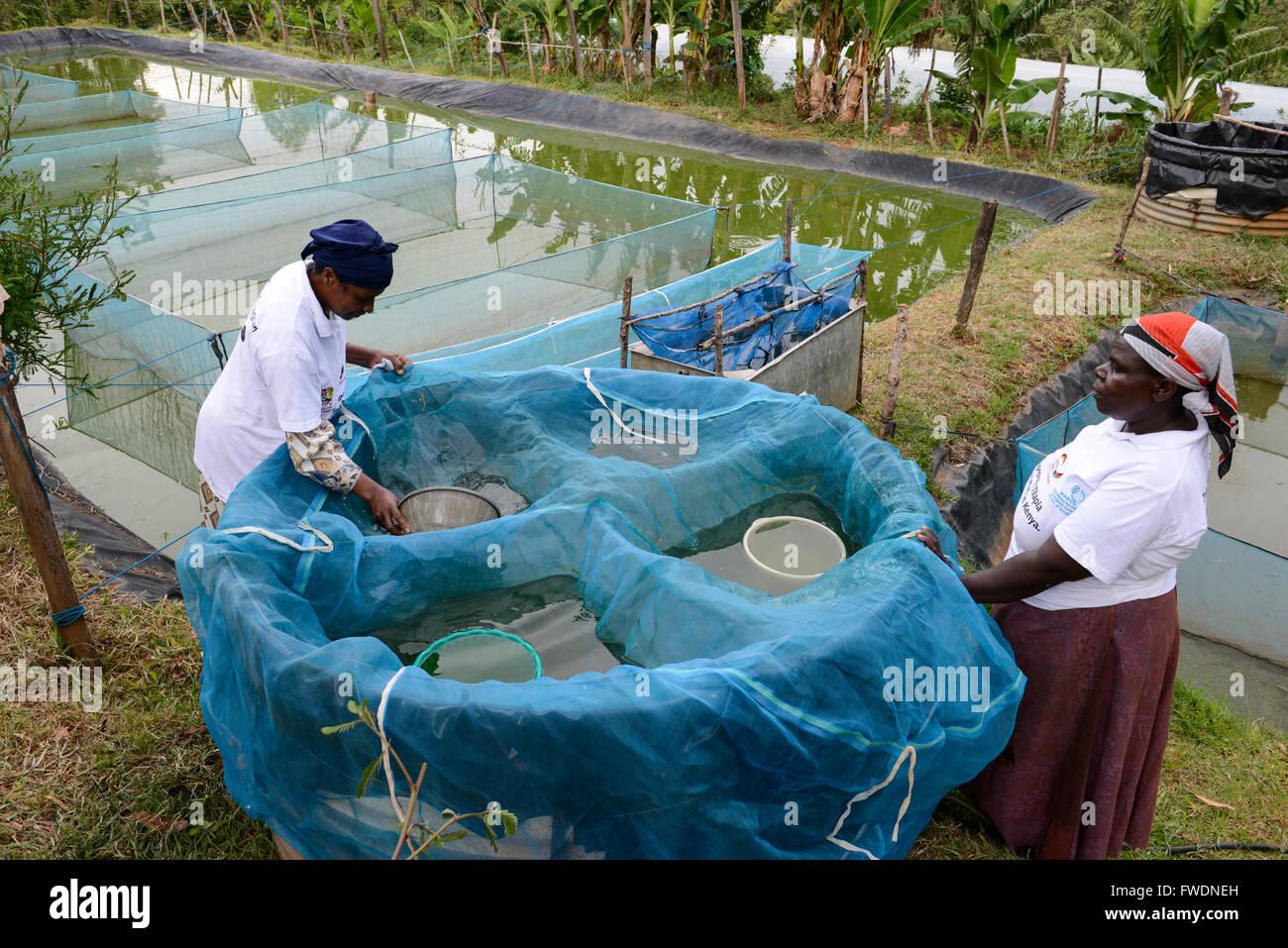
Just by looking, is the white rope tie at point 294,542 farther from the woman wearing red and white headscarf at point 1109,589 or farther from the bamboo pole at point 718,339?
the bamboo pole at point 718,339


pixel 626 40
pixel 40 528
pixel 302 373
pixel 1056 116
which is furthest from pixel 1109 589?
pixel 626 40

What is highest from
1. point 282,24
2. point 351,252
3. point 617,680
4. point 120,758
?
point 282,24

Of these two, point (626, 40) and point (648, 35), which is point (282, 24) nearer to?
point (626, 40)

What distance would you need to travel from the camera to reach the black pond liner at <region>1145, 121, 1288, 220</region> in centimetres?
897

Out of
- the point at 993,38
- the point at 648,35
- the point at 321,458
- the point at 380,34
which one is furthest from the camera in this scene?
the point at 380,34

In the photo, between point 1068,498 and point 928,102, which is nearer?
point 1068,498

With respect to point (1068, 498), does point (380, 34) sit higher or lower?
higher

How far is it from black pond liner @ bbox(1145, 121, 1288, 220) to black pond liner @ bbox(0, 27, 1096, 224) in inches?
47.3

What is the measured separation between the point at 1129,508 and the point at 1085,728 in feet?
2.28

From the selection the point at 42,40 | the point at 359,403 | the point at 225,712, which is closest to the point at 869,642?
the point at 225,712

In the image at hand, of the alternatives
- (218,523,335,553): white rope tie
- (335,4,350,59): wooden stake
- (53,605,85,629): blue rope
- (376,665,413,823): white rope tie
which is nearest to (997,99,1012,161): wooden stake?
(335,4,350,59): wooden stake

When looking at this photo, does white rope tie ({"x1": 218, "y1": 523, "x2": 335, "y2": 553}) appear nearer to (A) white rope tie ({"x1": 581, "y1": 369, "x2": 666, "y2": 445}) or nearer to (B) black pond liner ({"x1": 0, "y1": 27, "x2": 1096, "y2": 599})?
(A) white rope tie ({"x1": 581, "y1": 369, "x2": 666, "y2": 445})

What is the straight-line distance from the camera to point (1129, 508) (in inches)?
81.2

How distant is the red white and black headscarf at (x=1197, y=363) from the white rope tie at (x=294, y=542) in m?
2.22
